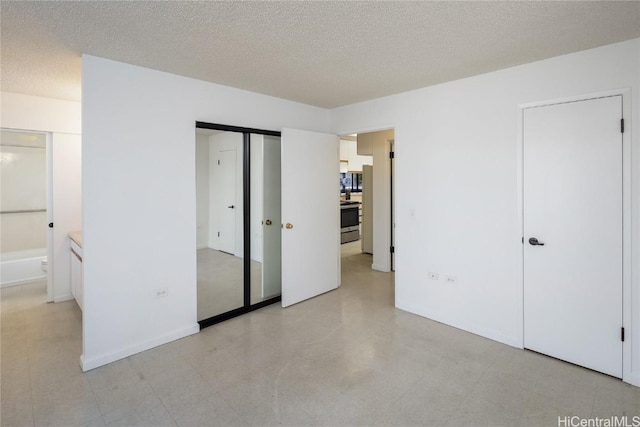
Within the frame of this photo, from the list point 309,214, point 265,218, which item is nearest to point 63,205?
point 265,218

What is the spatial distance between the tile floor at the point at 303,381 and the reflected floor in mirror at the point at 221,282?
25 cm

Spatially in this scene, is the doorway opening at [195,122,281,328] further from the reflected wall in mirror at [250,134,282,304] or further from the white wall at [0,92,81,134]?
the white wall at [0,92,81,134]

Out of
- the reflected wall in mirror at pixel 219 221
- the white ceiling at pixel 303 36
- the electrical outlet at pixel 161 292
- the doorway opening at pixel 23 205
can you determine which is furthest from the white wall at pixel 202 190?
the doorway opening at pixel 23 205

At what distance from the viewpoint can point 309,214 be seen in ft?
12.7

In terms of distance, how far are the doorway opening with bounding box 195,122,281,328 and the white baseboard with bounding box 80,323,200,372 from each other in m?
0.17

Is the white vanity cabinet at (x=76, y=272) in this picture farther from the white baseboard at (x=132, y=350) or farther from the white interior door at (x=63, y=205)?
the white baseboard at (x=132, y=350)

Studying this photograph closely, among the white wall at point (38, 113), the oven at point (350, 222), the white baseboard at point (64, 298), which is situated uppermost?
the white wall at point (38, 113)

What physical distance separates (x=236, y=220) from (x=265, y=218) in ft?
1.19

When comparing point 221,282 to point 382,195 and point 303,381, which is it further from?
point 382,195

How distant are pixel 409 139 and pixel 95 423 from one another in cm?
347

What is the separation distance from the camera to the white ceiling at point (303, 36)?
1804mm

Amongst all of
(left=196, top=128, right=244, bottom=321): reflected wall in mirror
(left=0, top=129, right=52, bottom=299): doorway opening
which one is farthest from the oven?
(left=0, top=129, right=52, bottom=299): doorway opening

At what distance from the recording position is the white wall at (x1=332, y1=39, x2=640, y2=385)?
2295 mm

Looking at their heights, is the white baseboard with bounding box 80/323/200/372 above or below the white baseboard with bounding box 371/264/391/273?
below
